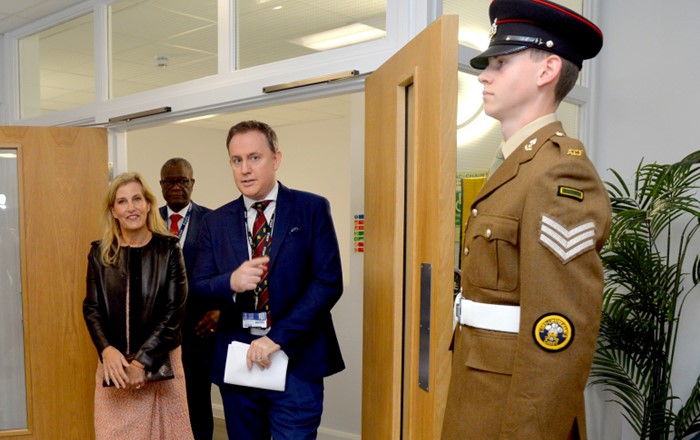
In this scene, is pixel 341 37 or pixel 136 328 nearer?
pixel 341 37

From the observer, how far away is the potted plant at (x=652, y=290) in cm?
234

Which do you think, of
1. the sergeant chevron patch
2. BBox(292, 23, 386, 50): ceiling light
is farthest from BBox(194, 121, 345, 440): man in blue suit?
the sergeant chevron patch

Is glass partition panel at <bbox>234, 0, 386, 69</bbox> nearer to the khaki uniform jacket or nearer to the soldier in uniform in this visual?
the soldier in uniform

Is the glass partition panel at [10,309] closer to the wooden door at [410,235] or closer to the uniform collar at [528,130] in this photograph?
the wooden door at [410,235]

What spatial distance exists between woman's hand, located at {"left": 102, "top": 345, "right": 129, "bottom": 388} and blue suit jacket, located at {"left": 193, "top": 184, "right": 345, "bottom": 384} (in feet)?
2.10

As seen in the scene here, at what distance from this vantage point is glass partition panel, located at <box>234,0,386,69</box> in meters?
2.39

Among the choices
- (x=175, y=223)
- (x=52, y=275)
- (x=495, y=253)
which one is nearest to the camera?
(x=495, y=253)

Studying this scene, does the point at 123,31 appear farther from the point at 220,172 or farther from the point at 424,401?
the point at 220,172

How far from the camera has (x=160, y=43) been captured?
11.1 feet

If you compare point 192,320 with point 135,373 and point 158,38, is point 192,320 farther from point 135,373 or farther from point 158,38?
point 158,38

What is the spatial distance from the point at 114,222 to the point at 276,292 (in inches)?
44.6

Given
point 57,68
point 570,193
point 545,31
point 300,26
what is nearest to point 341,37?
point 300,26

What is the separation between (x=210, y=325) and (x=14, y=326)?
44.6 inches

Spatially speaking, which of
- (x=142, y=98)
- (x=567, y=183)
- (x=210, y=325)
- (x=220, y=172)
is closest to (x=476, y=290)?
(x=567, y=183)
